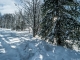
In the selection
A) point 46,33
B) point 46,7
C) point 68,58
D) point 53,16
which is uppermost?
point 46,7

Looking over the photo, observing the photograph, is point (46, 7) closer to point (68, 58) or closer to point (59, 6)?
point (59, 6)

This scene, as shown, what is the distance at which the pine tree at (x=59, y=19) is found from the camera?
1047cm

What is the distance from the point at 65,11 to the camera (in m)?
10.7

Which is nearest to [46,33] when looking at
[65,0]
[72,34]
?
[72,34]

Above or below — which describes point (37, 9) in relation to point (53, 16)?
above

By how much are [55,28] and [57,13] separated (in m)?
1.54

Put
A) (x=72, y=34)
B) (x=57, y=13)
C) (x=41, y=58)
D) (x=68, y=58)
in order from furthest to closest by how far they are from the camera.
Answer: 1. (x=57, y=13)
2. (x=72, y=34)
3. (x=68, y=58)
4. (x=41, y=58)

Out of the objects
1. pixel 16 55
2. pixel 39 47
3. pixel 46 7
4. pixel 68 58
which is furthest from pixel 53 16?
pixel 16 55

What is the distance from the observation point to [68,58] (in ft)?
25.8

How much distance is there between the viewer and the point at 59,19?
35.0ft

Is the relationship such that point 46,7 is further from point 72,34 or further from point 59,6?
point 72,34

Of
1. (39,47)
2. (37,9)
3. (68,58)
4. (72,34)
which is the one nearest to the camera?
(68,58)

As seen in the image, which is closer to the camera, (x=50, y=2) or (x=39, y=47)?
(x=39, y=47)

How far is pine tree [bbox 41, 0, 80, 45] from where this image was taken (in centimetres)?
1047
